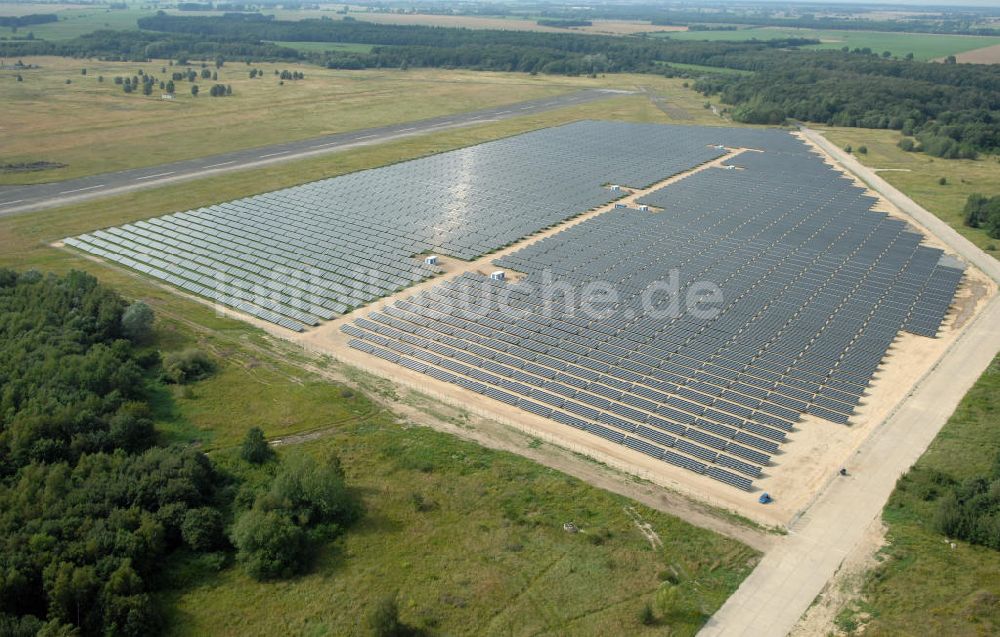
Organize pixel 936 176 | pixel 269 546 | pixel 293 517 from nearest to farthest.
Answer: pixel 269 546
pixel 293 517
pixel 936 176

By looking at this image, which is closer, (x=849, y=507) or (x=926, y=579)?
(x=926, y=579)

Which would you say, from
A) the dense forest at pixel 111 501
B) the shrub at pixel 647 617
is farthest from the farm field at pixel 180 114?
the shrub at pixel 647 617

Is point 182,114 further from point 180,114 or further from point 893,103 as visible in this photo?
point 893,103

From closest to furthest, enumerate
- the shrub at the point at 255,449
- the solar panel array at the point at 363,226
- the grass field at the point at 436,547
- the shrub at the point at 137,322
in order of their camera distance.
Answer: the grass field at the point at 436,547 → the shrub at the point at 255,449 → the shrub at the point at 137,322 → the solar panel array at the point at 363,226

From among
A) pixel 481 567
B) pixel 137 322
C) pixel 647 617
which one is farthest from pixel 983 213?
pixel 137 322

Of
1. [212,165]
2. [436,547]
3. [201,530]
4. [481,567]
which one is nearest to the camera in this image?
[481,567]

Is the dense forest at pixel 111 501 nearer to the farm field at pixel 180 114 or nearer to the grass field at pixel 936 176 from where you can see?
the farm field at pixel 180 114
